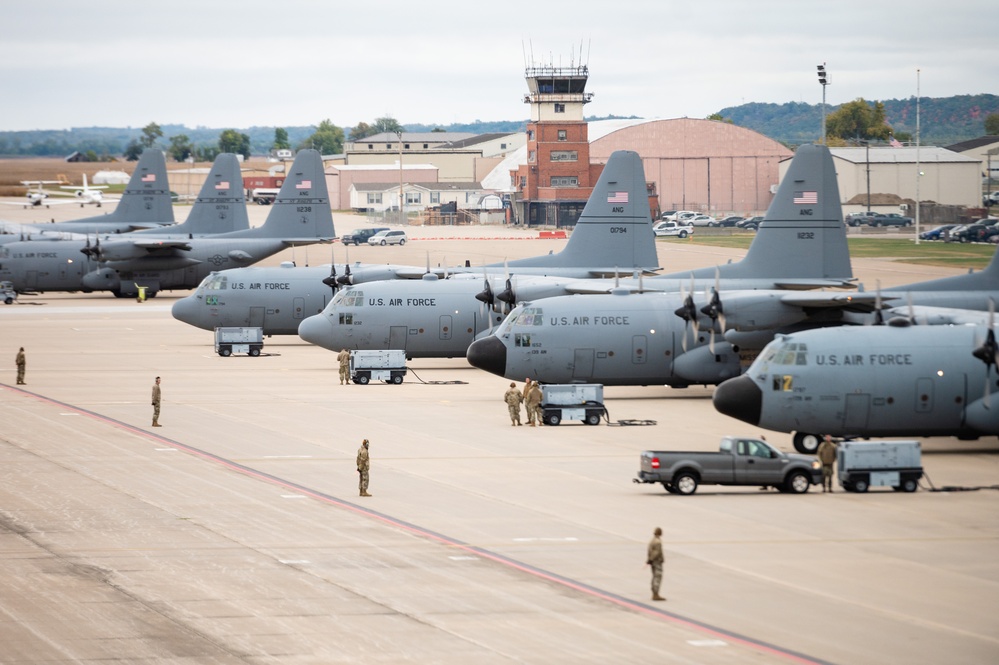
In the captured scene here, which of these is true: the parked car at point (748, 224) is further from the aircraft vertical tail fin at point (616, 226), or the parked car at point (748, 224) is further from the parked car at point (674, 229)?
the aircraft vertical tail fin at point (616, 226)

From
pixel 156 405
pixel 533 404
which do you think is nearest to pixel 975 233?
pixel 533 404

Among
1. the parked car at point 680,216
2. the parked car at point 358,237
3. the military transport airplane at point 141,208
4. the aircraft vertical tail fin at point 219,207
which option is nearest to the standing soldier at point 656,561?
the aircraft vertical tail fin at point 219,207

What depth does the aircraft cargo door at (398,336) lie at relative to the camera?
176 feet

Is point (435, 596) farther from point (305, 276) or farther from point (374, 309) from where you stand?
point (305, 276)

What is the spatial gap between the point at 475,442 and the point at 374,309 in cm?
1614

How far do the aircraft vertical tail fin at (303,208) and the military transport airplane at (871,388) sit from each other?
49218 mm

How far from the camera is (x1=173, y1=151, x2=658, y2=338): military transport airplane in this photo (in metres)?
55.5

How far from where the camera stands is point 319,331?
54.4 meters

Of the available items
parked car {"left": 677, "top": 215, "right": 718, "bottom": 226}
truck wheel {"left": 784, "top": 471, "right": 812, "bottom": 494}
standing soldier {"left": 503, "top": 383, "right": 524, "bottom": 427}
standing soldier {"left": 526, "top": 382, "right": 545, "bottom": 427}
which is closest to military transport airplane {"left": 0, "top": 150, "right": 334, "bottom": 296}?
standing soldier {"left": 526, "top": 382, "right": 545, "bottom": 427}

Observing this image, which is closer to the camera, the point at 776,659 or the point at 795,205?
the point at 776,659

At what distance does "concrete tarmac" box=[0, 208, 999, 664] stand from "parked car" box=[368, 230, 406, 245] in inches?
3280

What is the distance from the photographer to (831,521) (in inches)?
1132

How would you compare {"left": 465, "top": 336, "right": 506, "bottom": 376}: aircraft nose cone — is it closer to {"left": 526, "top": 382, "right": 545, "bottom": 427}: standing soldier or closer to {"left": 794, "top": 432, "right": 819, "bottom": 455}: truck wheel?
{"left": 526, "top": 382, "right": 545, "bottom": 427}: standing soldier

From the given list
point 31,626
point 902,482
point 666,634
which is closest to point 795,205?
point 902,482
